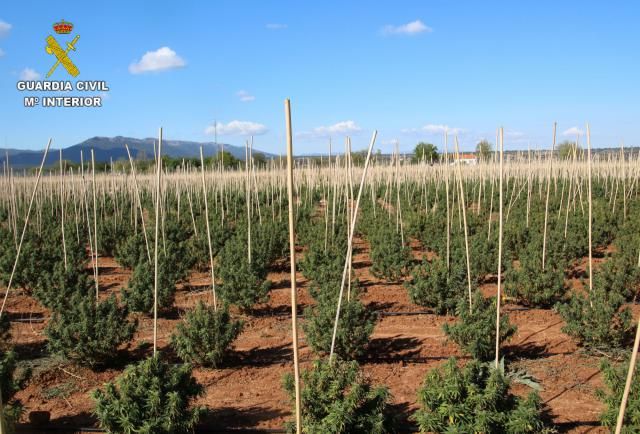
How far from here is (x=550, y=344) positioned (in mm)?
6094

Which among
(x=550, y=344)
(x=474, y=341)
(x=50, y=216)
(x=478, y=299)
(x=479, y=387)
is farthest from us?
(x=50, y=216)

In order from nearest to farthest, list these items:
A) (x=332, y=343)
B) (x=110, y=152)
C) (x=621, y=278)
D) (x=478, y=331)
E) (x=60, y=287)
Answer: (x=332, y=343)
(x=478, y=331)
(x=621, y=278)
(x=60, y=287)
(x=110, y=152)

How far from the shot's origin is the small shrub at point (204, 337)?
5.45 meters

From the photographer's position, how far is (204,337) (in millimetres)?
5410

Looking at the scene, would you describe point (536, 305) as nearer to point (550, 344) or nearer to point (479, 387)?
point (550, 344)

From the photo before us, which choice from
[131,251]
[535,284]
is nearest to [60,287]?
[131,251]

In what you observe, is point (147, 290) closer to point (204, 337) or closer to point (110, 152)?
point (204, 337)

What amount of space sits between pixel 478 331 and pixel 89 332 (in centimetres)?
401

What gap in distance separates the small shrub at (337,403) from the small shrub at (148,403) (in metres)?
0.79

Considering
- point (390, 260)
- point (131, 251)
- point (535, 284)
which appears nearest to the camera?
point (535, 284)

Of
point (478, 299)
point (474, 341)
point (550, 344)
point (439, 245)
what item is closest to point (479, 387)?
point (474, 341)

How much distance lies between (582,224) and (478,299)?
7180 mm

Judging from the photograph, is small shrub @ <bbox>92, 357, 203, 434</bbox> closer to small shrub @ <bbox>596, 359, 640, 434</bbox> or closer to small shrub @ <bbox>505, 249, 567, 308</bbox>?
small shrub @ <bbox>596, 359, 640, 434</bbox>

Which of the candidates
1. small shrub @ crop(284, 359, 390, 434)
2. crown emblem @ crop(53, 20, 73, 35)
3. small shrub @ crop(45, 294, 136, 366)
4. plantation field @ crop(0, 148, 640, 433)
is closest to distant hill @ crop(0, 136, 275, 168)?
crown emblem @ crop(53, 20, 73, 35)
